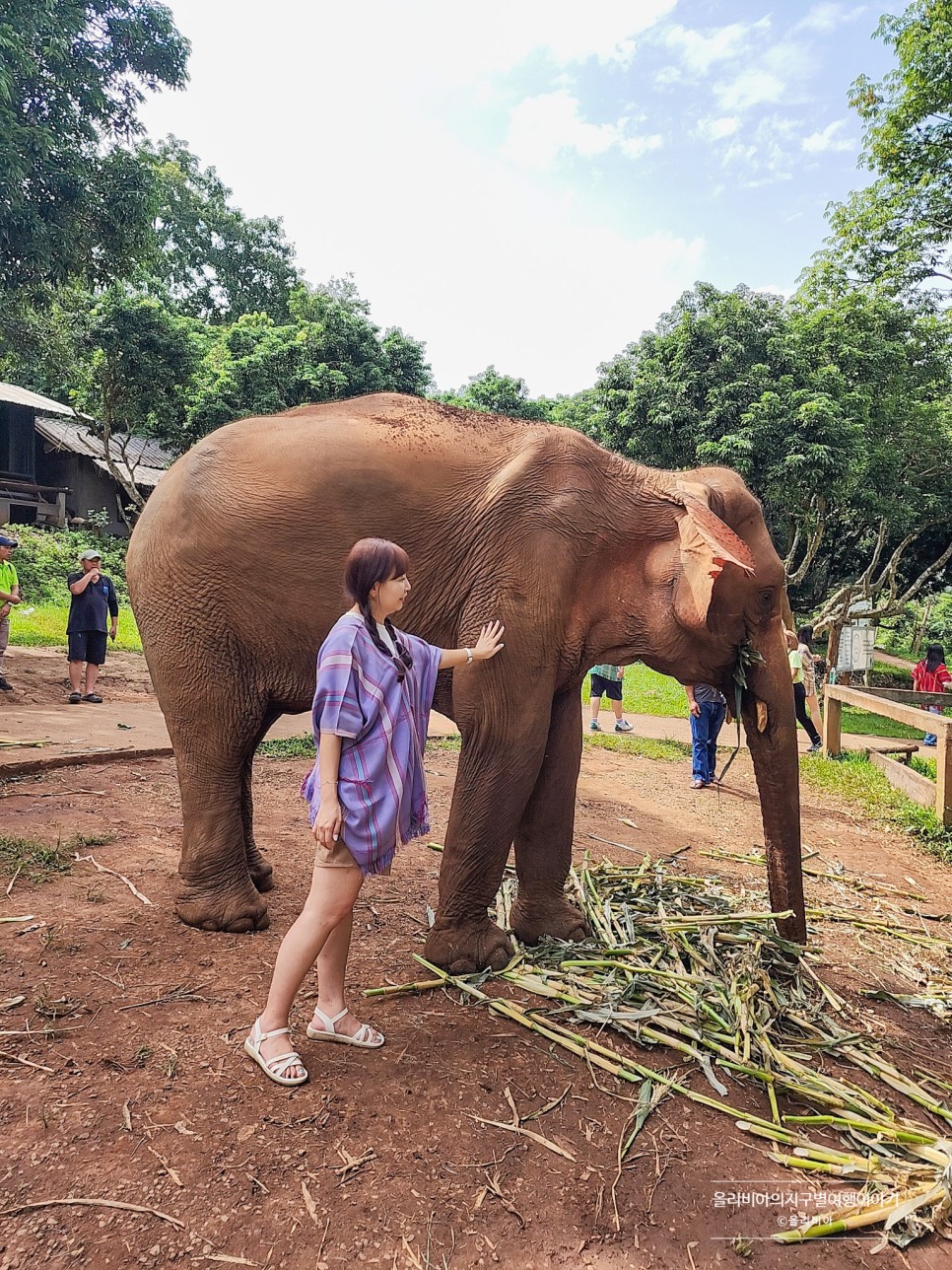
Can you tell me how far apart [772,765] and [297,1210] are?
250cm

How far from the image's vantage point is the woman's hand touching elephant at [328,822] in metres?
2.31

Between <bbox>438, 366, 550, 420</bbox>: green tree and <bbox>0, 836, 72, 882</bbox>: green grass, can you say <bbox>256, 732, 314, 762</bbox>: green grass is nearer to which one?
<bbox>0, 836, 72, 882</bbox>: green grass

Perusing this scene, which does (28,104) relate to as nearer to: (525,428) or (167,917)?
(525,428)

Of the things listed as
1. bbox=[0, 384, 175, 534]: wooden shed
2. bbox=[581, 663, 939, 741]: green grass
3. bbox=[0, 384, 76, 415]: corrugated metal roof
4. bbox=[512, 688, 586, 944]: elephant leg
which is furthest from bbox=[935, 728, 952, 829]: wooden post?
bbox=[0, 384, 76, 415]: corrugated metal roof

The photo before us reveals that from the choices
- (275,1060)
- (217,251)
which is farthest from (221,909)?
(217,251)

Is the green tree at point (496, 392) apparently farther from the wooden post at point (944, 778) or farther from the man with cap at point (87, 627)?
the wooden post at point (944, 778)

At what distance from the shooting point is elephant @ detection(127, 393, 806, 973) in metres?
3.23

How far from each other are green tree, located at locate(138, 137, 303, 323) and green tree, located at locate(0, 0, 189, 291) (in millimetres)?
25018

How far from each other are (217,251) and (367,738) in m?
41.4

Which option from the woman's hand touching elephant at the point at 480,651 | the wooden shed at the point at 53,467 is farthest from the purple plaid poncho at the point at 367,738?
the wooden shed at the point at 53,467

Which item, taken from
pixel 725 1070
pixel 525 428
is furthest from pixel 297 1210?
pixel 525 428

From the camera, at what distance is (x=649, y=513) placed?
359cm

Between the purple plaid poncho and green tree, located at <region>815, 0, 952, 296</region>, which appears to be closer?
the purple plaid poncho

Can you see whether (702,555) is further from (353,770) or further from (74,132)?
(74,132)
